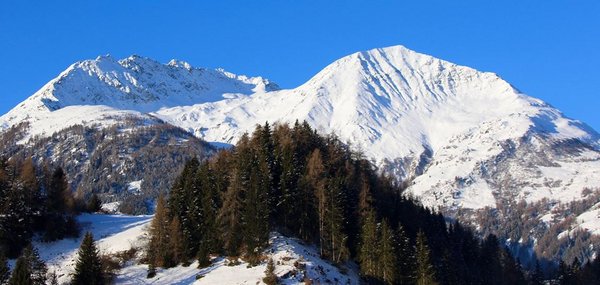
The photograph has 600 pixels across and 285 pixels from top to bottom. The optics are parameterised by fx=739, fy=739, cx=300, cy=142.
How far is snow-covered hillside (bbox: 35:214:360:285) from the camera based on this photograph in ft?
293

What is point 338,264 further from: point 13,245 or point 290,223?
point 13,245

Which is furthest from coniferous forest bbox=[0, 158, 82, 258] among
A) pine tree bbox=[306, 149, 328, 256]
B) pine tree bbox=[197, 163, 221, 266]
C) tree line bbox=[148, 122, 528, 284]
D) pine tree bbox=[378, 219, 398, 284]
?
pine tree bbox=[378, 219, 398, 284]

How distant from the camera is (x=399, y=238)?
11150cm

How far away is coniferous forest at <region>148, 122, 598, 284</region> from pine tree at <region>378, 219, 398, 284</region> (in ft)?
0.47

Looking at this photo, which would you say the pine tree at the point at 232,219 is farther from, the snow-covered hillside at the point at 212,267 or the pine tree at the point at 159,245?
the pine tree at the point at 159,245

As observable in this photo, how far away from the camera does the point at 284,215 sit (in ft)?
359

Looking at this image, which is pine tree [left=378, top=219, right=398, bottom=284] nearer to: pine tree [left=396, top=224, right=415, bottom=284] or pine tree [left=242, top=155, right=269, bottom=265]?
pine tree [left=396, top=224, right=415, bottom=284]

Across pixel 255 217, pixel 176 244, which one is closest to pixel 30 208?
pixel 176 244

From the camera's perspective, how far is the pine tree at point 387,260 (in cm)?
10344

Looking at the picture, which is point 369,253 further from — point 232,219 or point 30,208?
point 30,208

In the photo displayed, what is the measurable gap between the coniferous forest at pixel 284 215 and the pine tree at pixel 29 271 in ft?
50.6

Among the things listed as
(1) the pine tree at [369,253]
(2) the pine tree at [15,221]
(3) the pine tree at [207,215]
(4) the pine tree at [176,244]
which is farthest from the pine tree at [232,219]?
(2) the pine tree at [15,221]

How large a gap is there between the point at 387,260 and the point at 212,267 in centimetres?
2502

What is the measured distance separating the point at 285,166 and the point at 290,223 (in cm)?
935
